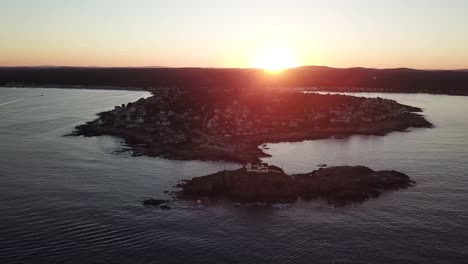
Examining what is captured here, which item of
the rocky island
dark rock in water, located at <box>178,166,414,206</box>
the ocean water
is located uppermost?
the rocky island

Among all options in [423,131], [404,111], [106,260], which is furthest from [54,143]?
[404,111]

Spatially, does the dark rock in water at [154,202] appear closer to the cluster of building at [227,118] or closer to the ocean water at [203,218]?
the ocean water at [203,218]

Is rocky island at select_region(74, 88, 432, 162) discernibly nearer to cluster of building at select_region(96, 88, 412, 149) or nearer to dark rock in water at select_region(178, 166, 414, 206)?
cluster of building at select_region(96, 88, 412, 149)

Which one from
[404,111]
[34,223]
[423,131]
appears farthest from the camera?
[404,111]

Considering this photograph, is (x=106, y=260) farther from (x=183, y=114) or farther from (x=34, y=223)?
(x=183, y=114)

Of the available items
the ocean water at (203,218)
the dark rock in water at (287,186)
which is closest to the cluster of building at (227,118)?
the ocean water at (203,218)

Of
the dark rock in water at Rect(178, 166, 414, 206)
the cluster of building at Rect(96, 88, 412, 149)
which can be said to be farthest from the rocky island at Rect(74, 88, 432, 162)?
the dark rock in water at Rect(178, 166, 414, 206)
